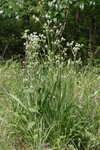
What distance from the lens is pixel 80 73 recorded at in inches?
177

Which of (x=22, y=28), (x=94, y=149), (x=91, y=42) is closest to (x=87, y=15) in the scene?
(x=91, y=42)

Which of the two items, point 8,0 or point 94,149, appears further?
point 8,0

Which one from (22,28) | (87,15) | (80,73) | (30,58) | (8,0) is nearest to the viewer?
(30,58)

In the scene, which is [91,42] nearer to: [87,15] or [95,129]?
[87,15]

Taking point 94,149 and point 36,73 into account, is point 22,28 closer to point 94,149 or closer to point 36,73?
point 36,73

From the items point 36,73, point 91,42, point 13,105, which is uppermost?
point 36,73

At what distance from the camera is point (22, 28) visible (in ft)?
24.6

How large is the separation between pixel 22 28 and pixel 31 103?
4334 mm

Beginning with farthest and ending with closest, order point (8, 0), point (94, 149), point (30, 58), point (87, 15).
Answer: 1. point (87, 15)
2. point (8, 0)
3. point (30, 58)
4. point (94, 149)

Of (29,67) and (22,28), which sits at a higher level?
(29,67)

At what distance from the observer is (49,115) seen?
332 cm

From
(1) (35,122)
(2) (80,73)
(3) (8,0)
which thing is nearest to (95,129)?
(1) (35,122)

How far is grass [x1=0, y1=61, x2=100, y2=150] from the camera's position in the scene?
3.20 m

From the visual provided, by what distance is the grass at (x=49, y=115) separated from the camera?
3.20 metres
